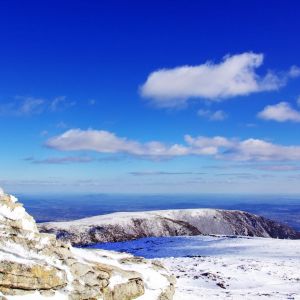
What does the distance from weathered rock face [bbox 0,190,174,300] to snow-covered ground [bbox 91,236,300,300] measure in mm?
5242

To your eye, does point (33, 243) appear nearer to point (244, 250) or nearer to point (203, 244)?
point (244, 250)

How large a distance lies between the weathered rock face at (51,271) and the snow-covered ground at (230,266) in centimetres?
524

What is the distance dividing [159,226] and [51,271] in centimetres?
9087

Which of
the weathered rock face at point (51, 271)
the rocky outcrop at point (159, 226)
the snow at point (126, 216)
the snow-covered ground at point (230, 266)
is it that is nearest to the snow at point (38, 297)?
the weathered rock face at point (51, 271)

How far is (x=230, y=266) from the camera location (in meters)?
42.7

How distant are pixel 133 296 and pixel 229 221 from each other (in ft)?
373

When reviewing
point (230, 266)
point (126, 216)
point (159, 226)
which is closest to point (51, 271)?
point (230, 266)

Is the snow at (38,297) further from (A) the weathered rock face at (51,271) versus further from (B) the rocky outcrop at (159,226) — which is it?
(B) the rocky outcrop at (159,226)

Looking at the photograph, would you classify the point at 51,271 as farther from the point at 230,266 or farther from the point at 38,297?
the point at 230,266

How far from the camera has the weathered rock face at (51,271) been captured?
2288 centimetres

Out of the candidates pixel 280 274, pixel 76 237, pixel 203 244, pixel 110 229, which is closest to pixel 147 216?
pixel 110 229

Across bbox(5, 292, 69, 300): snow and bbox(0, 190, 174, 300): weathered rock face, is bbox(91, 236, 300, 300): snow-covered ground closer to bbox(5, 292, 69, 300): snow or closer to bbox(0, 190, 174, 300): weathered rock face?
bbox(0, 190, 174, 300): weathered rock face

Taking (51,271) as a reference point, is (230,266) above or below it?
below

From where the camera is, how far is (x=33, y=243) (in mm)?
25062
